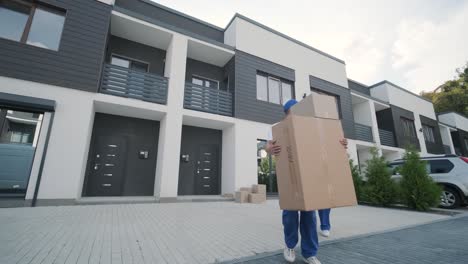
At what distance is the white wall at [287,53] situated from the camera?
9078mm

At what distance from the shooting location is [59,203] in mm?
4988

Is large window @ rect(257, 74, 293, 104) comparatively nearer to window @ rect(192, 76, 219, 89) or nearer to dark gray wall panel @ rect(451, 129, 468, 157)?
window @ rect(192, 76, 219, 89)

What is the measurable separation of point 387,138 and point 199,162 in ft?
41.6

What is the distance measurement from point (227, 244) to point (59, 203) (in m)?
4.96

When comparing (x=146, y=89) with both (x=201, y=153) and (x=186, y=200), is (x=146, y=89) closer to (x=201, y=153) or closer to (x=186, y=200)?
(x=201, y=153)

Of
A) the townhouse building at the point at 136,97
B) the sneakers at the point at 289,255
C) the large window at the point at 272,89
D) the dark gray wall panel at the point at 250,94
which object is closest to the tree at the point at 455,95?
the townhouse building at the point at 136,97

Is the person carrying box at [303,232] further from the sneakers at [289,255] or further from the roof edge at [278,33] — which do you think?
the roof edge at [278,33]

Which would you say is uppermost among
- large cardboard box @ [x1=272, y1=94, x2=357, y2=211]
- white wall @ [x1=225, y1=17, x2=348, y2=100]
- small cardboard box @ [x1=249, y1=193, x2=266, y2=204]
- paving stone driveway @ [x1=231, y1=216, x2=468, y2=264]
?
white wall @ [x1=225, y1=17, x2=348, y2=100]

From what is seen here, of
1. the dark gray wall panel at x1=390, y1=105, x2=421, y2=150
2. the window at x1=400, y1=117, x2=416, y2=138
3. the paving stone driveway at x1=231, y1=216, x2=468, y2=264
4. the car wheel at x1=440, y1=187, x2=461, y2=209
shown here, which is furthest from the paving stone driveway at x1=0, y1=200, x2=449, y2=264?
the window at x1=400, y1=117, x2=416, y2=138

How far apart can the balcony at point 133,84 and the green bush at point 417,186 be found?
8.09 m

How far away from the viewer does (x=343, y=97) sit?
1167 cm

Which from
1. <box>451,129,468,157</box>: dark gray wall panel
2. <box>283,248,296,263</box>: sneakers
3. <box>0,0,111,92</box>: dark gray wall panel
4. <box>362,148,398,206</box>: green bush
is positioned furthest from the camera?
<box>451,129,468,157</box>: dark gray wall panel

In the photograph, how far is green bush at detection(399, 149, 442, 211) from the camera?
559cm

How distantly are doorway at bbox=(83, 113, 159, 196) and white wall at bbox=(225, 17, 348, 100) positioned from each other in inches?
220
